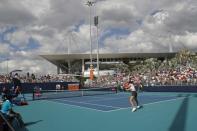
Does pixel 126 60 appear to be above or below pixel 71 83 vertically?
above

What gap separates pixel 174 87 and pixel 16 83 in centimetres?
A: 2209

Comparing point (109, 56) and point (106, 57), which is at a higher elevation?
point (109, 56)

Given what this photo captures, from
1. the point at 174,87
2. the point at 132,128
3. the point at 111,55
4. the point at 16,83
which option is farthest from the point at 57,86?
the point at 111,55

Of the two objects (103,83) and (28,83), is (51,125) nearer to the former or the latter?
(28,83)

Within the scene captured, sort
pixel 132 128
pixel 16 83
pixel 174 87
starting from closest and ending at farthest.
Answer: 1. pixel 132 128
2. pixel 16 83
3. pixel 174 87

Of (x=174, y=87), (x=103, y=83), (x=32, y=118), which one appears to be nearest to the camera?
(x=32, y=118)

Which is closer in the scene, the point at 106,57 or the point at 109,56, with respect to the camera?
the point at 109,56

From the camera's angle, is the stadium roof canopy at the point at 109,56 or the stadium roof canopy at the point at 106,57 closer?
the stadium roof canopy at the point at 109,56

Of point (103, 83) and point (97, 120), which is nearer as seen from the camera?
point (97, 120)

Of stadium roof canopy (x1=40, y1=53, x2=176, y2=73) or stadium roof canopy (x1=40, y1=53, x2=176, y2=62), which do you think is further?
stadium roof canopy (x1=40, y1=53, x2=176, y2=73)

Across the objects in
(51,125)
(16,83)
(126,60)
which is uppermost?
(126,60)

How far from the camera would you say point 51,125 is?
46.8 ft

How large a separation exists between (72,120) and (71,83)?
3647 cm

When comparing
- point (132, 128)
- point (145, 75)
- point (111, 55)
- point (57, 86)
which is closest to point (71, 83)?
point (57, 86)
